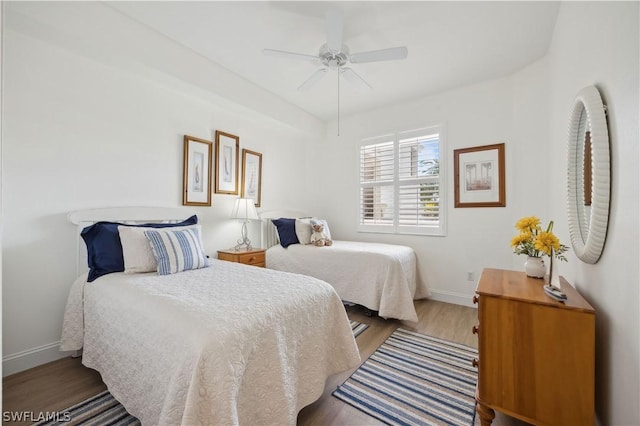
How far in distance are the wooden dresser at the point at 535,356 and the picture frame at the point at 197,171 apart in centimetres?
281

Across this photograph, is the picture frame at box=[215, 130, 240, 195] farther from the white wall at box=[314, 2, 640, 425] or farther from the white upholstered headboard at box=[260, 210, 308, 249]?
the white wall at box=[314, 2, 640, 425]

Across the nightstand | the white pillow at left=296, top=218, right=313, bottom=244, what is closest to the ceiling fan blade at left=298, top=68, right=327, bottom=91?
the white pillow at left=296, top=218, right=313, bottom=244

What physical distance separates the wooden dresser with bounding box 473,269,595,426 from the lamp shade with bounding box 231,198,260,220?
8.51 feet

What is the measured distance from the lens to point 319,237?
3.58 meters

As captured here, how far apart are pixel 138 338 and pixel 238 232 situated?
2.27 metres

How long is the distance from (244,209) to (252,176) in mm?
602

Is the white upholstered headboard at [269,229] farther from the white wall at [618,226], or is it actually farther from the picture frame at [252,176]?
the white wall at [618,226]

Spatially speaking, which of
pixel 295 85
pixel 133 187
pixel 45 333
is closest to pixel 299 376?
pixel 45 333

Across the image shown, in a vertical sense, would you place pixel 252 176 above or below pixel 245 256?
above

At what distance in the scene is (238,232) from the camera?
3.61 m

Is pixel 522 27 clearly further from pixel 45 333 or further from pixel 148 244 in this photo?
pixel 45 333

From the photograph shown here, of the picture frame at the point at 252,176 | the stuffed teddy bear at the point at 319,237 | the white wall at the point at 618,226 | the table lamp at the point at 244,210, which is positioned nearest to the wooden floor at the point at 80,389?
the white wall at the point at 618,226

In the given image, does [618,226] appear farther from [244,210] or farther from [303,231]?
[244,210]

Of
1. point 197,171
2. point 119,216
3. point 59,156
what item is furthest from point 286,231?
point 59,156
